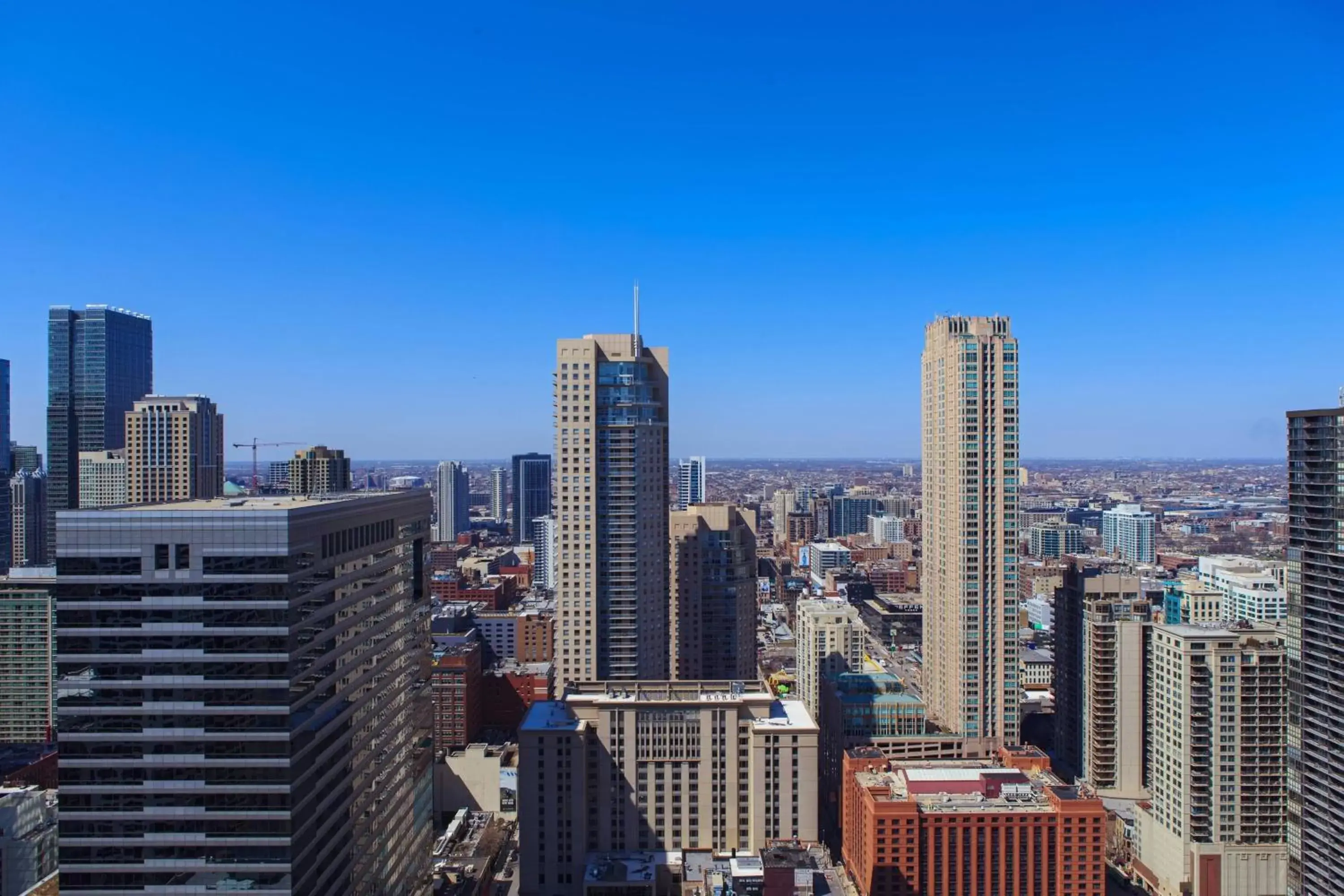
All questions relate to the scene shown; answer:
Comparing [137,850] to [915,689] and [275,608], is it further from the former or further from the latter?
[915,689]

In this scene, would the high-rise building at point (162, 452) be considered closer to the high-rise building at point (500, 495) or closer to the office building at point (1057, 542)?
the high-rise building at point (500, 495)

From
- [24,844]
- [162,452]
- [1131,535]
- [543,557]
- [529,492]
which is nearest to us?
[24,844]

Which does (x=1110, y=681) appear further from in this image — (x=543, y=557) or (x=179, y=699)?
(x=543, y=557)

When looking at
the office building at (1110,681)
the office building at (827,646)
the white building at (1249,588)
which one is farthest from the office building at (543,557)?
the office building at (1110,681)

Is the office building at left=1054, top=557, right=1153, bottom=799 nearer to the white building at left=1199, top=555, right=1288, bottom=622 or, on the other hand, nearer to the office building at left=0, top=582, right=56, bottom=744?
the white building at left=1199, top=555, right=1288, bottom=622

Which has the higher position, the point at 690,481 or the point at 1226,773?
the point at 690,481

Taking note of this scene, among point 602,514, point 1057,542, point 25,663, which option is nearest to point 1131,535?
point 1057,542
